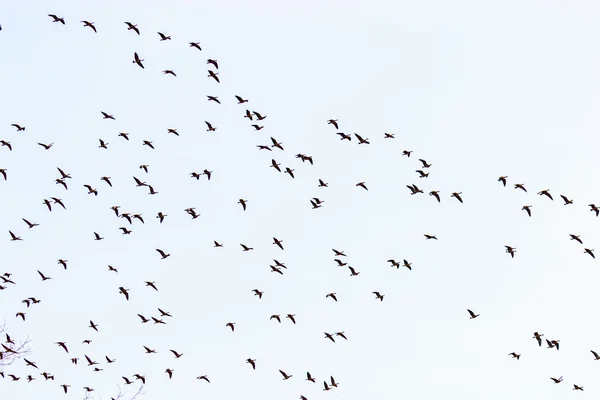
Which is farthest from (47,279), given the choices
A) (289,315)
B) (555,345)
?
(555,345)

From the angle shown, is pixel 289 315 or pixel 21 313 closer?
pixel 21 313

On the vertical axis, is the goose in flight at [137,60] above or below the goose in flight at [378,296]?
above

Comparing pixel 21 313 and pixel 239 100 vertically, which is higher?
pixel 239 100

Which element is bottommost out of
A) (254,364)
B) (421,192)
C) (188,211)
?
(254,364)

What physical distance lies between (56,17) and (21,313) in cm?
1446

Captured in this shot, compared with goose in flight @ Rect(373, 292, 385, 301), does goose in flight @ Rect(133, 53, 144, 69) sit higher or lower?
higher

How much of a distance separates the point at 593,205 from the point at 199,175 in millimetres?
19879

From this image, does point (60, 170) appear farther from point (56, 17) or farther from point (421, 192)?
point (421, 192)

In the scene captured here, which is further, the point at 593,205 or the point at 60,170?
the point at 60,170

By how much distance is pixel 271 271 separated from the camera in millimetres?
67438

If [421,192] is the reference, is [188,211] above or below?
below

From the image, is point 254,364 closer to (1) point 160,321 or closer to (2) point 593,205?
(1) point 160,321

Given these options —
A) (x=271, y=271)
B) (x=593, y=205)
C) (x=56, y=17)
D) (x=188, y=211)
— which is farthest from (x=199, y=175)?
(x=593, y=205)

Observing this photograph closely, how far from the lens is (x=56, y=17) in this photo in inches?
2458
